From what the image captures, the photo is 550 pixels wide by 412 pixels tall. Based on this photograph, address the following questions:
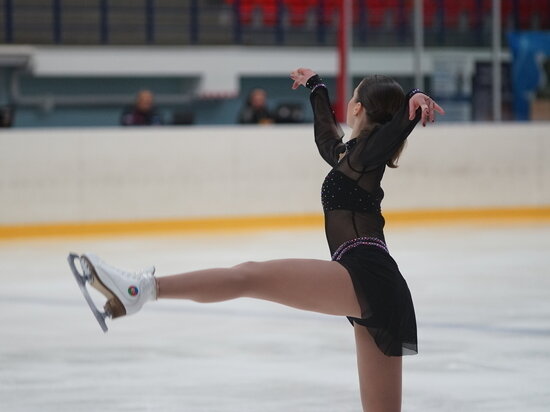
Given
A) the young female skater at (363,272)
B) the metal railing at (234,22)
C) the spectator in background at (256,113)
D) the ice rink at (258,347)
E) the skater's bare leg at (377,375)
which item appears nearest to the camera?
the young female skater at (363,272)

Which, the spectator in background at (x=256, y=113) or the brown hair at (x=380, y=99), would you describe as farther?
the spectator in background at (x=256, y=113)

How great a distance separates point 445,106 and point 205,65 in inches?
137

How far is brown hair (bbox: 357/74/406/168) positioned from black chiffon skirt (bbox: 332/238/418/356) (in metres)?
0.29

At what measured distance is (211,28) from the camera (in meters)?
17.1

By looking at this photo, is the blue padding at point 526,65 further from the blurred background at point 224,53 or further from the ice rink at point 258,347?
the ice rink at point 258,347

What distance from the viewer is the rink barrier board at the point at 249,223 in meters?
10.5

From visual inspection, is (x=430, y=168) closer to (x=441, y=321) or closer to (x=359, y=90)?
(x=441, y=321)

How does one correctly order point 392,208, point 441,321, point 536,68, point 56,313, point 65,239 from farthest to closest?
point 536,68
point 392,208
point 65,239
point 56,313
point 441,321

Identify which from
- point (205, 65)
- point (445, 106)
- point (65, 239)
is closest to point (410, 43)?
point (445, 106)

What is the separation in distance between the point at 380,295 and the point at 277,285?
29 centimetres

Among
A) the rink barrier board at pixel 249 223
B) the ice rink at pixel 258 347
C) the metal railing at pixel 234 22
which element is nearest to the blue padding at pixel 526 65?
the metal railing at pixel 234 22

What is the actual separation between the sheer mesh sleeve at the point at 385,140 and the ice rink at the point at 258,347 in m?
1.25

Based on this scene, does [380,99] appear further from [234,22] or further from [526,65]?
[234,22]

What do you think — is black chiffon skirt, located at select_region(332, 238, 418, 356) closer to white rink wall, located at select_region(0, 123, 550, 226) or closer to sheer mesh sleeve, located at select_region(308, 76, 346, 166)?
sheer mesh sleeve, located at select_region(308, 76, 346, 166)
